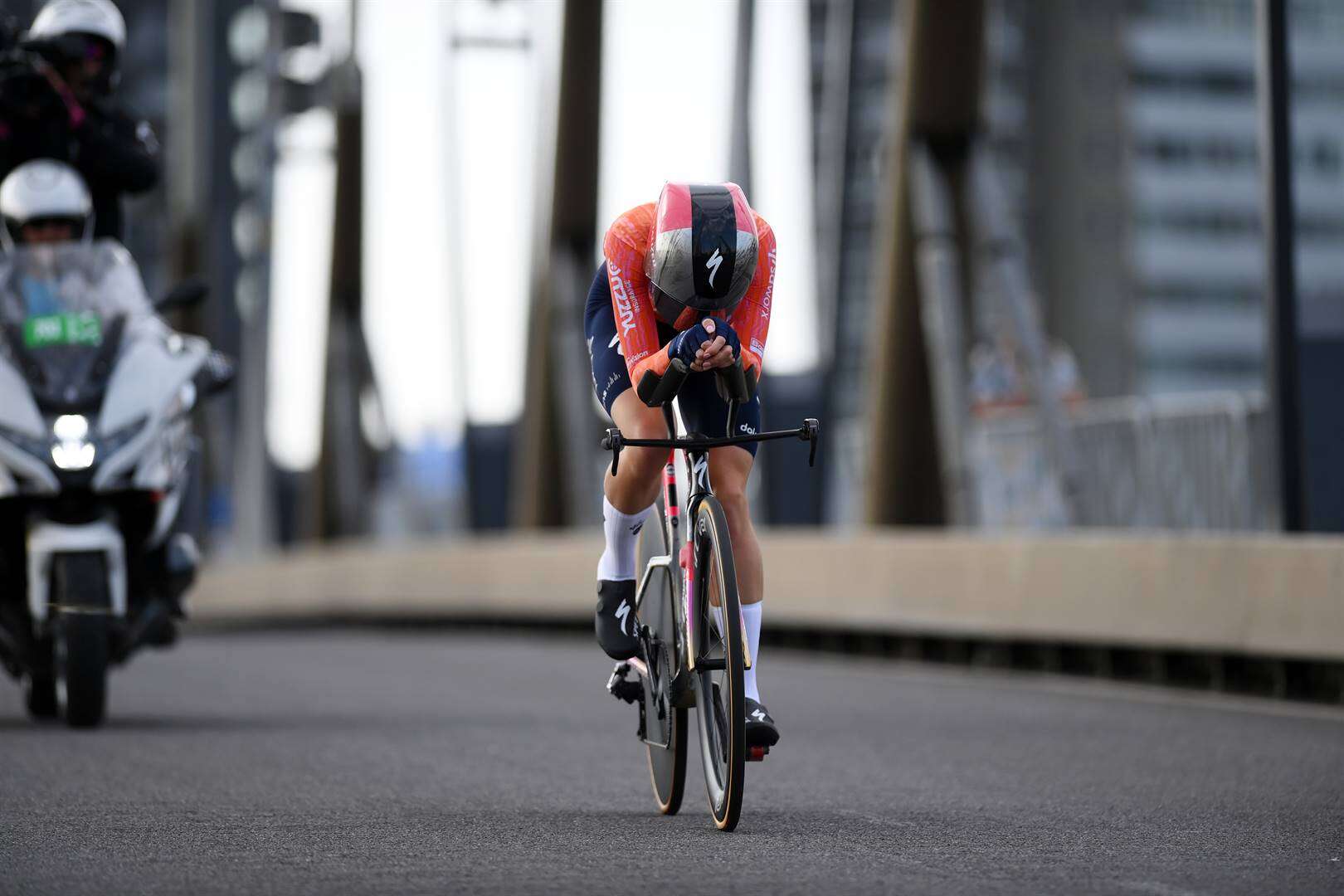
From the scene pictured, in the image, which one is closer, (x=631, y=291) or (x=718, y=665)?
(x=718, y=665)

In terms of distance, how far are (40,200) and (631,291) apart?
4381 mm

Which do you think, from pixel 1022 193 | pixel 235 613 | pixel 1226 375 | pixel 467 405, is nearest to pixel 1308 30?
pixel 467 405

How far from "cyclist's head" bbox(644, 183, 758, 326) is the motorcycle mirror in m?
4.36

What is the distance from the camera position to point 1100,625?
13.3 metres

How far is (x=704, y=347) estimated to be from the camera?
262 inches

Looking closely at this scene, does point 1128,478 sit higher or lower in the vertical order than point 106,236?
lower

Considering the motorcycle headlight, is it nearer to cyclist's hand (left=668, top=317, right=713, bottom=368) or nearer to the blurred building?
cyclist's hand (left=668, top=317, right=713, bottom=368)

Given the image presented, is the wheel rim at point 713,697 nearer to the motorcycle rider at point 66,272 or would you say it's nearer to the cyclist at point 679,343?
the cyclist at point 679,343

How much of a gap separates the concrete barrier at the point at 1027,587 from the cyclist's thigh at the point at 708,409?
16.0 ft

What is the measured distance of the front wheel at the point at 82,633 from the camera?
32.3 ft

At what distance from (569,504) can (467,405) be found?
464cm

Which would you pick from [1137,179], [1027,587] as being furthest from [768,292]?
[1137,179]

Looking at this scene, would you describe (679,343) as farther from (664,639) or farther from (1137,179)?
(1137,179)

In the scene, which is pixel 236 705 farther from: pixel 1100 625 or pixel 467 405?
pixel 467 405
